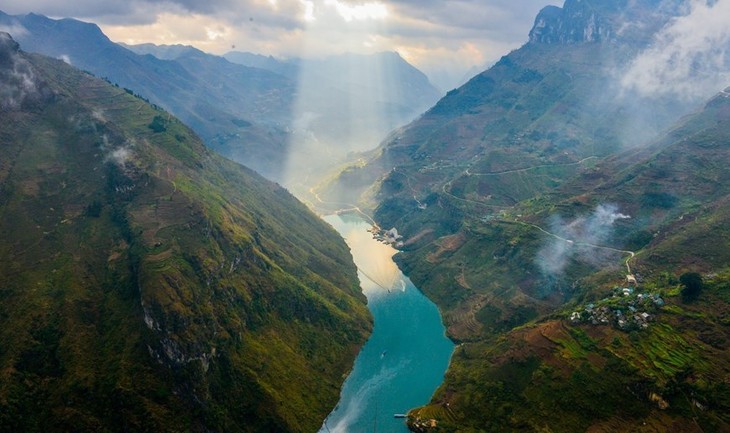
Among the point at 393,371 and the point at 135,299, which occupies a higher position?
the point at 135,299

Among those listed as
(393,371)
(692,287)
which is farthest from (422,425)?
(692,287)

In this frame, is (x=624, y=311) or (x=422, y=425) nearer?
(x=422, y=425)

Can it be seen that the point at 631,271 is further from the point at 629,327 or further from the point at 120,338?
the point at 120,338

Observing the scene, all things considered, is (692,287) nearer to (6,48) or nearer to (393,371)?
(393,371)

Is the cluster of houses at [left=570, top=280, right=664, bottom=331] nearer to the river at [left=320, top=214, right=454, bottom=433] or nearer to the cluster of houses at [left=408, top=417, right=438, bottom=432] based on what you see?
the river at [left=320, top=214, right=454, bottom=433]

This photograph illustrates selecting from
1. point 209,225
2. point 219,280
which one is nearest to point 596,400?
point 219,280

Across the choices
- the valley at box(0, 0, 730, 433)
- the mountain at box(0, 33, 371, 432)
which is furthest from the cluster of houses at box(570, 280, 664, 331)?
the mountain at box(0, 33, 371, 432)

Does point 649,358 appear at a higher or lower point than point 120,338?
higher
